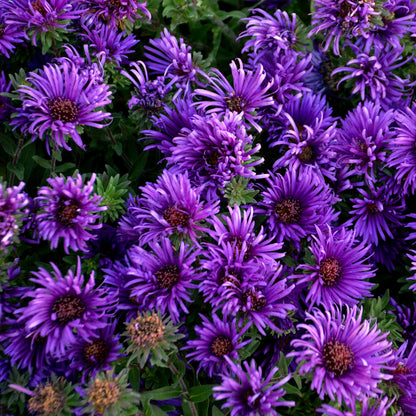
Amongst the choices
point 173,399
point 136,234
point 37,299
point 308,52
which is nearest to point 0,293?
point 37,299

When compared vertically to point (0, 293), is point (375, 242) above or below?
below

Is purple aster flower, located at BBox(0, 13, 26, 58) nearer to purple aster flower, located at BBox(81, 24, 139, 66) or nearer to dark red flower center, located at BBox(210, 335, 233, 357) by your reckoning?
purple aster flower, located at BBox(81, 24, 139, 66)

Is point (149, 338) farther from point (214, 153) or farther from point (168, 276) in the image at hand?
point (214, 153)

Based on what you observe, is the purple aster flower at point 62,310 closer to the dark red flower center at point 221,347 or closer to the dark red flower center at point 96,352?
the dark red flower center at point 96,352

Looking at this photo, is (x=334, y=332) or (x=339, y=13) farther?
(x=339, y=13)

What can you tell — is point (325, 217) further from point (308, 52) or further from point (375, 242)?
point (308, 52)

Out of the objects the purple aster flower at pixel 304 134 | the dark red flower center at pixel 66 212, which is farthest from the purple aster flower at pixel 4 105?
the purple aster flower at pixel 304 134
